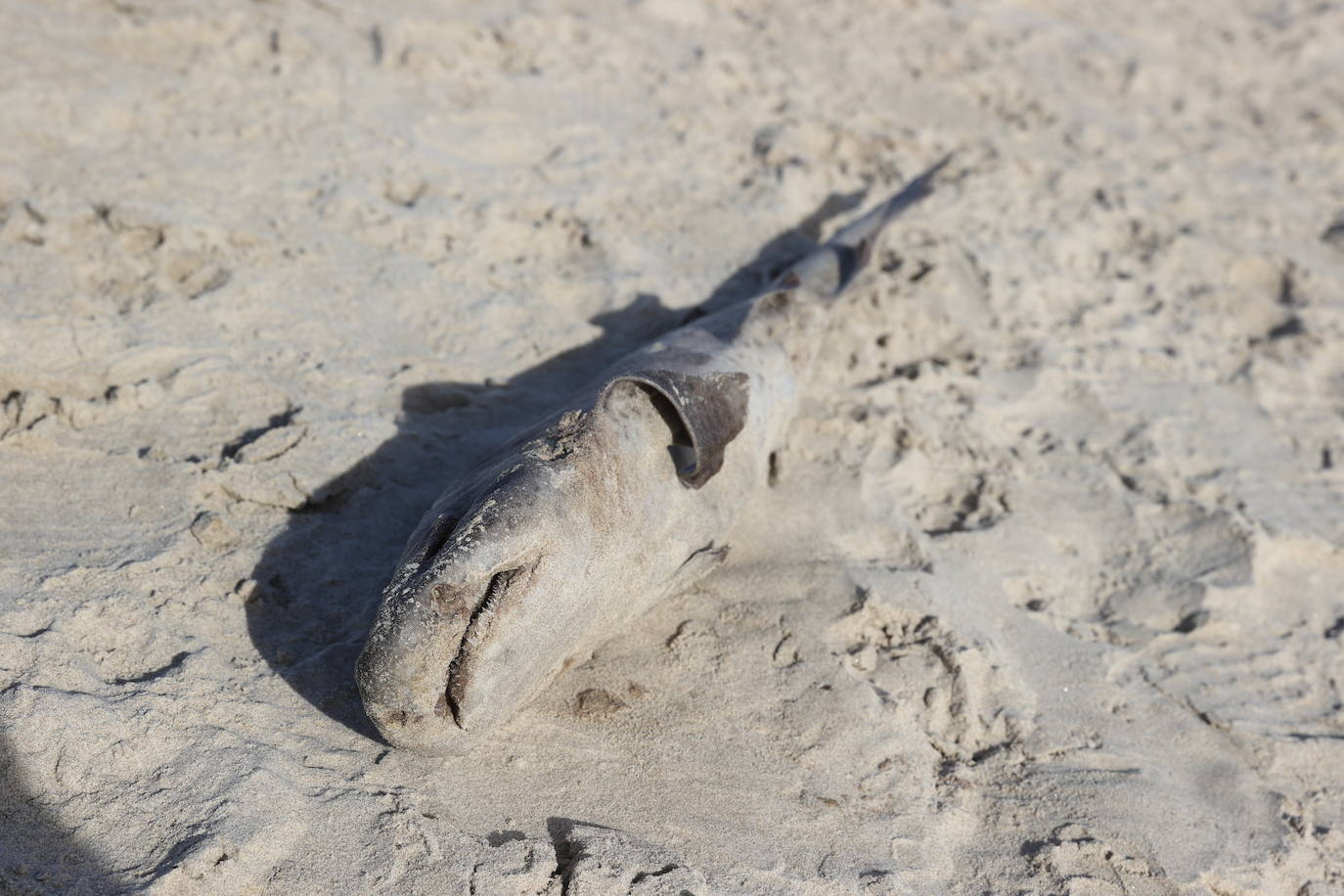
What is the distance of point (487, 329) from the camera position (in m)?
3.93

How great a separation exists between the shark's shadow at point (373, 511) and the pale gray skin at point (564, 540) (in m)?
0.31

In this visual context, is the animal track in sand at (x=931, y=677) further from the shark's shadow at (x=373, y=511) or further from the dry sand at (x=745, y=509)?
the shark's shadow at (x=373, y=511)

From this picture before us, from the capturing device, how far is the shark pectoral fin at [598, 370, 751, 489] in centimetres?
288

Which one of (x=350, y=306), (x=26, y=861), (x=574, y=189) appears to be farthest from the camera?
(x=574, y=189)

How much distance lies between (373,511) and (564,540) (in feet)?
3.02

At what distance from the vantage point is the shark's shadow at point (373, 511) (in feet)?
8.68

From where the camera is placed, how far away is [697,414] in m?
2.90

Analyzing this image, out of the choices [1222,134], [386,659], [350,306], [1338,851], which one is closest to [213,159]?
[350,306]

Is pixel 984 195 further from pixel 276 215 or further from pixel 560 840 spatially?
pixel 560 840

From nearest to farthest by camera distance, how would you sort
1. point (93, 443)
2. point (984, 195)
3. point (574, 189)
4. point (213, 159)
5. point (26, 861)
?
1. point (26, 861)
2. point (93, 443)
3. point (213, 159)
4. point (574, 189)
5. point (984, 195)

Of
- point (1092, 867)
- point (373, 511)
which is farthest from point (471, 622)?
point (1092, 867)

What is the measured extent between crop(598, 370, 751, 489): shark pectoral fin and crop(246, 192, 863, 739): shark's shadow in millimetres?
575

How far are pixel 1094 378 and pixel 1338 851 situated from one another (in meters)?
2.20

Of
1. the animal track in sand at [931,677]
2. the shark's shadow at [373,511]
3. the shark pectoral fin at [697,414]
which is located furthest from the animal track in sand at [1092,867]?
the shark's shadow at [373,511]
